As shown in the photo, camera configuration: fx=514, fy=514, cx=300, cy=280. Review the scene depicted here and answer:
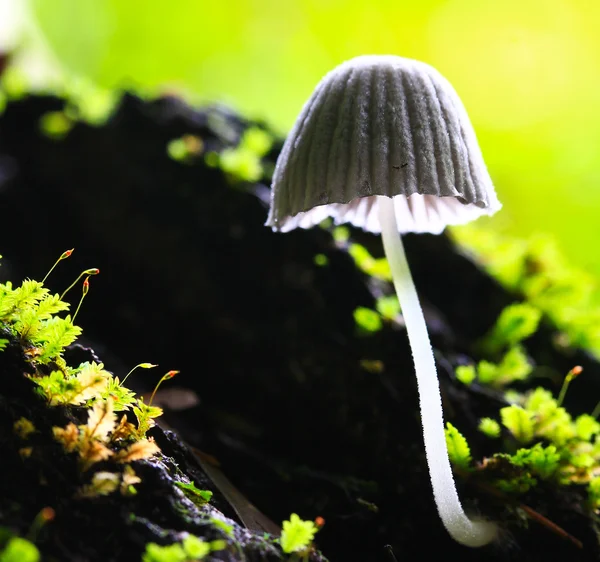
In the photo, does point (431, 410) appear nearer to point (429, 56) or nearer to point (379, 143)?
point (379, 143)

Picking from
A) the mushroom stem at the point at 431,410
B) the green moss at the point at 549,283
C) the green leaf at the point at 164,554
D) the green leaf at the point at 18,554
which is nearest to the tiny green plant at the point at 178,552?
the green leaf at the point at 164,554

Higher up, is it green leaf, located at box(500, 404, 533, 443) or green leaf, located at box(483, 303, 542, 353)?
green leaf, located at box(483, 303, 542, 353)

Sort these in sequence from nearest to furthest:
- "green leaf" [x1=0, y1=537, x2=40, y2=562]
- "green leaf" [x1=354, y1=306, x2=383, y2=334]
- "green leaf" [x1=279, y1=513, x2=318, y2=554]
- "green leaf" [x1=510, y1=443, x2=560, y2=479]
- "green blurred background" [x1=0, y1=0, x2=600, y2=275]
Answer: "green leaf" [x1=0, y1=537, x2=40, y2=562]
"green leaf" [x1=279, y1=513, x2=318, y2=554]
"green leaf" [x1=510, y1=443, x2=560, y2=479]
"green leaf" [x1=354, y1=306, x2=383, y2=334]
"green blurred background" [x1=0, y1=0, x2=600, y2=275]

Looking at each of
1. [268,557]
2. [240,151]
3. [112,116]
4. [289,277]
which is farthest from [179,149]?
[268,557]

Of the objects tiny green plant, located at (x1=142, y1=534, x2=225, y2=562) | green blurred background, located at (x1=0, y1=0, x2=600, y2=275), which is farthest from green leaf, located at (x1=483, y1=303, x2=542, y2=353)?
green blurred background, located at (x1=0, y1=0, x2=600, y2=275)

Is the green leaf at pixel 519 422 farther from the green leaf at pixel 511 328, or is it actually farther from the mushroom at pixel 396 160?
the green leaf at pixel 511 328

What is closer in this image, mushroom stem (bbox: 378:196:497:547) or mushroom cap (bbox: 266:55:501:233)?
mushroom cap (bbox: 266:55:501:233)

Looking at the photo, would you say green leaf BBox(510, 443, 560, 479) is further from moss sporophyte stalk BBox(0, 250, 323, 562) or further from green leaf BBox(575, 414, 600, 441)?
moss sporophyte stalk BBox(0, 250, 323, 562)
